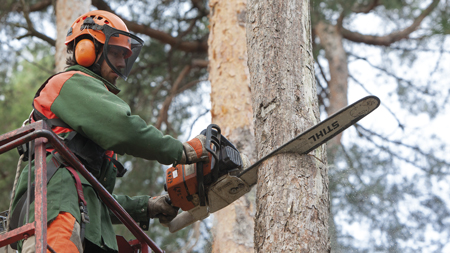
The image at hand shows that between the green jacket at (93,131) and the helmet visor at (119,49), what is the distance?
0.39 m

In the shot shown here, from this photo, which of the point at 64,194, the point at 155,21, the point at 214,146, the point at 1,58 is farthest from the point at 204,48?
the point at 64,194

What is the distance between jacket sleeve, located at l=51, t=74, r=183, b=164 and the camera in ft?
8.08

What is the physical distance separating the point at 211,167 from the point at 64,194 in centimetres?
84

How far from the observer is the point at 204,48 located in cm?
784

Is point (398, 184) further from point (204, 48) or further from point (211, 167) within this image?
point (211, 167)

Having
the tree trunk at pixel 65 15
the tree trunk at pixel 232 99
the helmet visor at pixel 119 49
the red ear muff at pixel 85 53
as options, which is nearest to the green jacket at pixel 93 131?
the red ear muff at pixel 85 53

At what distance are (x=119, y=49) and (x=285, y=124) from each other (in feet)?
3.94

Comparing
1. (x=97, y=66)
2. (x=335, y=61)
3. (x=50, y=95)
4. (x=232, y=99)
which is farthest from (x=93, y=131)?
(x=335, y=61)

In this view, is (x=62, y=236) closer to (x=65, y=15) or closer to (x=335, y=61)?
(x=65, y=15)

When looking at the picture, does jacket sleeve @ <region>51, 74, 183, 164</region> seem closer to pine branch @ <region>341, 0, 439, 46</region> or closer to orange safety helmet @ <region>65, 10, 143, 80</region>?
orange safety helmet @ <region>65, 10, 143, 80</region>

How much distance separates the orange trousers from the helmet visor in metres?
1.05

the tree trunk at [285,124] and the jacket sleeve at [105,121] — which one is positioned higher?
Answer: the tree trunk at [285,124]

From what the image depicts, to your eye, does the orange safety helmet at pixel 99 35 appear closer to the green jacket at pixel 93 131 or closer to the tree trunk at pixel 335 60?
the green jacket at pixel 93 131

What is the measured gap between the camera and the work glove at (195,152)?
2.70 m
